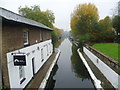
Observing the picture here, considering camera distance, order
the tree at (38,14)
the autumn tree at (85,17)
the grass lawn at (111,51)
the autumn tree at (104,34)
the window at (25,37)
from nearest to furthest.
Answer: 1. the window at (25,37)
2. the grass lawn at (111,51)
3. the autumn tree at (104,34)
4. the tree at (38,14)
5. the autumn tree at (85,17)

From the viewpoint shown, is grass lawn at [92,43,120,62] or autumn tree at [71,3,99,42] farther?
autumn tree at [71,3,99,42]

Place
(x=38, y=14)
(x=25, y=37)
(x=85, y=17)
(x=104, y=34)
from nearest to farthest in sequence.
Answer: (x=25, y=37) < (x=104, y=34) < (x=38, y=14) < (x=85, y=17)

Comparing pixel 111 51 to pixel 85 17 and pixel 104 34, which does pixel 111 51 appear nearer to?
pixel 104 34

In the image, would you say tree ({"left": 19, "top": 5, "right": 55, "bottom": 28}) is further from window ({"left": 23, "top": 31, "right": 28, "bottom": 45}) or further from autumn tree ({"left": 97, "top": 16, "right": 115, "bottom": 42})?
window ({"left": 23, "top": 31, "right": 28, "bottom": 45})

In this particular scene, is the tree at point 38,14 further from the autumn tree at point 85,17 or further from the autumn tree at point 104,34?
the autumn tree at point 104,34

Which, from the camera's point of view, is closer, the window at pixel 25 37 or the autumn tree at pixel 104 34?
the window at pixel 25 37

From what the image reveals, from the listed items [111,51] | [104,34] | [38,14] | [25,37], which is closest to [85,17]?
[104,34]

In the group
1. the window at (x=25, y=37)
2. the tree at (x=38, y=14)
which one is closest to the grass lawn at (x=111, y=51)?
the window at (x=25, y=37)

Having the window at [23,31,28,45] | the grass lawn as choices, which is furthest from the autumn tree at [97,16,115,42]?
the window at [23,31,28,45]

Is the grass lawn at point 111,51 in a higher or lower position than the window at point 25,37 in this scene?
lower

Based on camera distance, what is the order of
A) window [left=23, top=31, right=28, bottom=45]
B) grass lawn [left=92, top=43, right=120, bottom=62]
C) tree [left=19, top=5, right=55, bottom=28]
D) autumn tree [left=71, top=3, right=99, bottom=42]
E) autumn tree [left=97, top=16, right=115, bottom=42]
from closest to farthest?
window [left=23, top=31, right=28, bottom=45] < grass lawn [left=92, top=43, right=120, bottom=62] < autumn tree [left=97, top=16, right=115, bottom=42] < tree [left=19, top=5, right=55, bottom=28] < autumn tree [left=71, top=3, right=99, bottom=42]

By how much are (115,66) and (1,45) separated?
6880mm

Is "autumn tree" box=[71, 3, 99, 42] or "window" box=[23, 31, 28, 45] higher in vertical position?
"autumn tree" box=[71, 3, 99, 42]

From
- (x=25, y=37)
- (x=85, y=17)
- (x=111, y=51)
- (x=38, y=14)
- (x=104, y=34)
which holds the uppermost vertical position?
(x=38, y=14)
